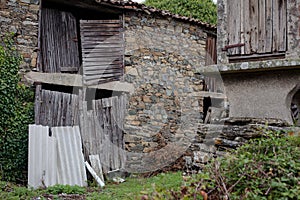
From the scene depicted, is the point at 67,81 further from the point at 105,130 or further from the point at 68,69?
the point at 105,130

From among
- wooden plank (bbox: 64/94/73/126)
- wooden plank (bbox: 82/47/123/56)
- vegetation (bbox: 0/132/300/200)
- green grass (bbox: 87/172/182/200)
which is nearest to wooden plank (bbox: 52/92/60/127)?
wooden plank (bbox: 64/94/73/126)

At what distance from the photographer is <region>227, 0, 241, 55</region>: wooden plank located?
370cm

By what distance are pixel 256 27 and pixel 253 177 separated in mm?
1720

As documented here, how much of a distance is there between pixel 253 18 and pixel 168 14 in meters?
5.46

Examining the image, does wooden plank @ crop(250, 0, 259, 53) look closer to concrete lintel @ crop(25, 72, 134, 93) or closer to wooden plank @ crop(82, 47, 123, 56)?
concrete lintel @ crop(25, 72, 134, 93)

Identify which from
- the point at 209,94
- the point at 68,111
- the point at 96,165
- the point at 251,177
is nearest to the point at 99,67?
the point at 68,111

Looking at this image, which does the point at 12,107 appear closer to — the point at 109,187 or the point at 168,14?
the point at 109,187

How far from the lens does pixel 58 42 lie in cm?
805

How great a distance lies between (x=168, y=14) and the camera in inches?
351

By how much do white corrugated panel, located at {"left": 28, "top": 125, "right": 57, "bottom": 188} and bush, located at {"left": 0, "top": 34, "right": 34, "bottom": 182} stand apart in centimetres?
A: 28

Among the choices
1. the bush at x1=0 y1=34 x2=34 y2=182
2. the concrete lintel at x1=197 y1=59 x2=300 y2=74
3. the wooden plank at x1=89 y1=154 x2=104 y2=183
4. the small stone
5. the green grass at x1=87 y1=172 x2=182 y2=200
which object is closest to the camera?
the concrete lintel at x1=197 y1=59 x2=300 y2=74

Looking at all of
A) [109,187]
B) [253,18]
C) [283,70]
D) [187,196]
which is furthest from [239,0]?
[109,187]

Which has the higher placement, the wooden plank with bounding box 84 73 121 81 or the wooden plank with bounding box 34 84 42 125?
the wooden plank with bounding box 84 73 121 81

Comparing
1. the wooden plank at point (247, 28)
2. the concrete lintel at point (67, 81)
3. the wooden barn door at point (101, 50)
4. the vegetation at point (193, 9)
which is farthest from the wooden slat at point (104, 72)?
the vegetation at point (193, 9)
